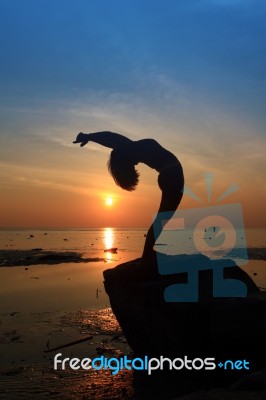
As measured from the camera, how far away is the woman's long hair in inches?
335

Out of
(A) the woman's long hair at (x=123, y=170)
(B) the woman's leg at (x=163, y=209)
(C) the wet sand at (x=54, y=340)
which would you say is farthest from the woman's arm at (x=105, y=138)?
(C) the wet sand at (x=54, y=340)

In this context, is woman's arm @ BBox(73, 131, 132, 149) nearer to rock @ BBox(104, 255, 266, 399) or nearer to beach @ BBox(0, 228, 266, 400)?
rock @ BBox(104, 255, 266, 399)

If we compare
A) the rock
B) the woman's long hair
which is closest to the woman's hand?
the woman's long hair

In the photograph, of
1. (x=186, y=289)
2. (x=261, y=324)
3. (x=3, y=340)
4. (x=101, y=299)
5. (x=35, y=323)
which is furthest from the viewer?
(x=101, y=299)

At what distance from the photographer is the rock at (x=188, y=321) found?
721 cm

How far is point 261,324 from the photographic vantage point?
7.12 m

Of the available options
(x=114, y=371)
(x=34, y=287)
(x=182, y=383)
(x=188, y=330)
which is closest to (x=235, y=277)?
(x=188, y=330)

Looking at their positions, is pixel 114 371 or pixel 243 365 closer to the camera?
pixel 243 365

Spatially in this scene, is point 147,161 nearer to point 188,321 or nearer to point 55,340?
point 188,321

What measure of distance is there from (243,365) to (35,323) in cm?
766

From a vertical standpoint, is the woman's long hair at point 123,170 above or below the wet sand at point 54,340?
above

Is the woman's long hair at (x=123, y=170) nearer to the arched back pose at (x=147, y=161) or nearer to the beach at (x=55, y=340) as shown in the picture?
the arched back pose at (x=147, y=161)

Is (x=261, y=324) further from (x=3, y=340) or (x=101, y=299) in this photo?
(x=101, y=299)

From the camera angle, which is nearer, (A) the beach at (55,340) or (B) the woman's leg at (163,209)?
(A) the beach at (55,340)
